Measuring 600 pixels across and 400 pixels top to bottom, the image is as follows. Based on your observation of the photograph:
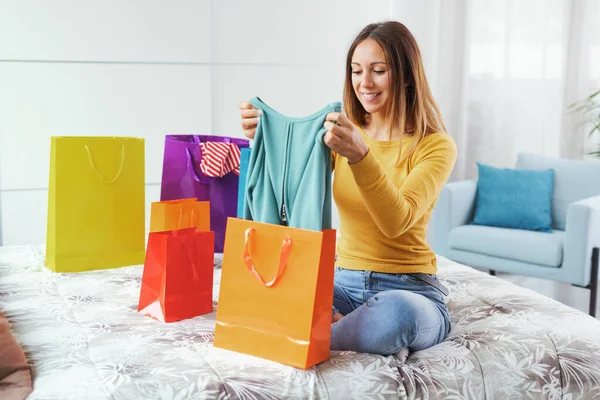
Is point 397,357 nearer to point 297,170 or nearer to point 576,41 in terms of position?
point 297,170

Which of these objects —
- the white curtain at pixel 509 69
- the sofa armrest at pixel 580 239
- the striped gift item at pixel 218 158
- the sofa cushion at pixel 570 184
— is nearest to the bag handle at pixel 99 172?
the striped gift item at pixel 218 158

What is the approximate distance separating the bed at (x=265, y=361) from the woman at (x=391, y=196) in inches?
3.9

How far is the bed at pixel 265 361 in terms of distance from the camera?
129 centimetres

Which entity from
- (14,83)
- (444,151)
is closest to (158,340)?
(444,151)

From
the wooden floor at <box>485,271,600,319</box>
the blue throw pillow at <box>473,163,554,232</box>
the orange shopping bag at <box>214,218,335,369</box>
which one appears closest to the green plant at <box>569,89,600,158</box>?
the blue throw pillow at <box>473,163,554,232</box>

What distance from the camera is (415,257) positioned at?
1.74 meters

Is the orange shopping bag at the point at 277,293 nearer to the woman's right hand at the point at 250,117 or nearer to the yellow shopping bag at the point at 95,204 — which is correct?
the woman's right hand at the point at 250,117

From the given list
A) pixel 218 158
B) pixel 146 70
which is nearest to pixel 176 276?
pixel 218 158

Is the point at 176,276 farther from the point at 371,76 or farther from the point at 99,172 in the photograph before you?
the point at 371,76

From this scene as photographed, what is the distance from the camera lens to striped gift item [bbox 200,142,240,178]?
2164mm

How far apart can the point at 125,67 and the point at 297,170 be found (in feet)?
7.16

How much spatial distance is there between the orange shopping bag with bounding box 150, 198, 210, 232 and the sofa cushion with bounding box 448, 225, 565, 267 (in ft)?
6.14

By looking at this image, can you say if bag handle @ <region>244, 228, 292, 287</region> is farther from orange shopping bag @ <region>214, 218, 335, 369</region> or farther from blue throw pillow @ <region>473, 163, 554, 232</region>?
blue throw pillow @ <region>473, 163, 554, 232</region>

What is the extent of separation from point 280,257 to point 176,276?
1.23 feet
